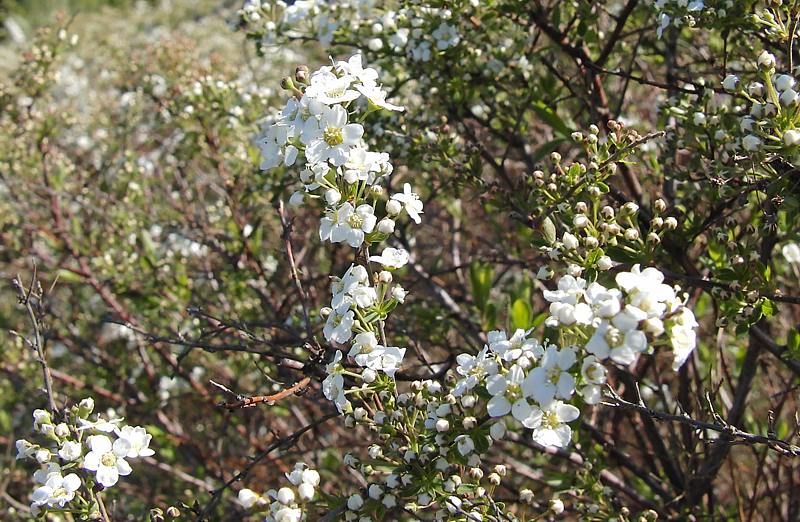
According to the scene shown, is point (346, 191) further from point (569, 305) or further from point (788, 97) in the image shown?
point (788, 97)

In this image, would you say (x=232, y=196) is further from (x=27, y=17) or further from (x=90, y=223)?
(x=27, y=17)

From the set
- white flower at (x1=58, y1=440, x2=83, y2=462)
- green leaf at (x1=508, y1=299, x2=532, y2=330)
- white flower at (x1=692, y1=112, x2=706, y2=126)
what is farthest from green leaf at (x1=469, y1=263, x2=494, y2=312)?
white flower at (x1=58, y1=440, x2=83, y2=462)

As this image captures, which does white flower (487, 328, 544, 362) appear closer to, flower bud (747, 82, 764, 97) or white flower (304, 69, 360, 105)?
white flower (304, 69, 360, 105)

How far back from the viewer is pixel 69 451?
2000 millimetres

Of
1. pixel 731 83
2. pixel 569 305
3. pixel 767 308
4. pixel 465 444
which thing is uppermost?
pixel 731 83

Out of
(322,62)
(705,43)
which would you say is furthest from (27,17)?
(705,43)

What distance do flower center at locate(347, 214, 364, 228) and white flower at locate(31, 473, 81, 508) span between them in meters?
1.02

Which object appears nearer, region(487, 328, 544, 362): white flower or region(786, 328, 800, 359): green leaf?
region(487, 328, 544, 362): white flower

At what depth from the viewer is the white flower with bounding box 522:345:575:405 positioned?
1599mm

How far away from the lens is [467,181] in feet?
9.55

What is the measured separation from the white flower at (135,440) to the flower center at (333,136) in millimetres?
1049

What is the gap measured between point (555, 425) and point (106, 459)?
126cm

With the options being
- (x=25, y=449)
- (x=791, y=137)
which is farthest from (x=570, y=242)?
(x=25, y=449)

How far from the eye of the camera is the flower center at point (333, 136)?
6.17 ft
